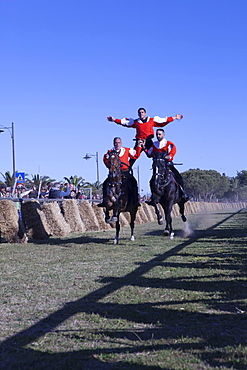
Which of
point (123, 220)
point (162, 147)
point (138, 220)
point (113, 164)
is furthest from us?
point (138, 220)

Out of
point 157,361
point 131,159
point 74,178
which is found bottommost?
point 157,361

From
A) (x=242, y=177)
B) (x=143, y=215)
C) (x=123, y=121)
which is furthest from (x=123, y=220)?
(x=242, y=177)

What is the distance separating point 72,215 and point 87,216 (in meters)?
1.72

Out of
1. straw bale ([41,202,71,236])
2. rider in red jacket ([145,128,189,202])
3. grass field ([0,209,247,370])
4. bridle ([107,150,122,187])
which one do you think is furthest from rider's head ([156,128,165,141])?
grass field ([0,209,247,370])

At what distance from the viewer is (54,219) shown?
63.9ft

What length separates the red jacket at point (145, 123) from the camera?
16.5 metres

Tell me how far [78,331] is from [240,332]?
1352mm

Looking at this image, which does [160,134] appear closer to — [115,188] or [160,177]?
[160,177]

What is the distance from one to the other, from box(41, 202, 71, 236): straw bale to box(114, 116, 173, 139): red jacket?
15.1 ft

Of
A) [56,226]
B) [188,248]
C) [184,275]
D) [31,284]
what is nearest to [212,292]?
[184,275]

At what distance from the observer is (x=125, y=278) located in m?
7.77

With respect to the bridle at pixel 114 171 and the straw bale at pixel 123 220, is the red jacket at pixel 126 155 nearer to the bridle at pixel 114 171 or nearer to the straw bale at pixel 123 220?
the bridle at pixel 114 171

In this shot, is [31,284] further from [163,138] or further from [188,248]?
[163,138]

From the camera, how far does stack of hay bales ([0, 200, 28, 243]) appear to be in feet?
52.6
